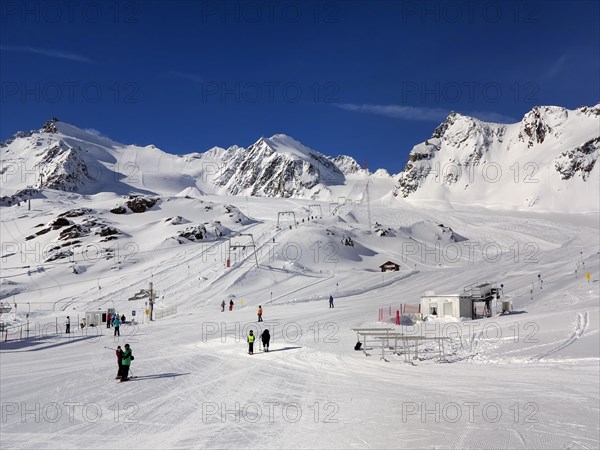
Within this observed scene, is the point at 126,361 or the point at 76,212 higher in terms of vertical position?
the point at 76,212

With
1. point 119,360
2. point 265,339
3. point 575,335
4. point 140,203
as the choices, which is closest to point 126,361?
point 119,360

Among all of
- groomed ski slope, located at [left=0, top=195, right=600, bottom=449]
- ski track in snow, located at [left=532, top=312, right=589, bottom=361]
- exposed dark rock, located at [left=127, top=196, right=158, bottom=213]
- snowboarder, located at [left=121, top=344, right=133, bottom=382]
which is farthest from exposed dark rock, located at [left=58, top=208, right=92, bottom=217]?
ski track in snow, located at [left=532, top=312, right=589, bottom=361]

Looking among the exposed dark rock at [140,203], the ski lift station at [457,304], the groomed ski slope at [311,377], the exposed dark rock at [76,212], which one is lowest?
the groomed ski slope at [311,377]

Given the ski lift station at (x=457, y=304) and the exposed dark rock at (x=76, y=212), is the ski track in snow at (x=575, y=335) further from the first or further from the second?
the exposed dark rock at (x=76, y=212)

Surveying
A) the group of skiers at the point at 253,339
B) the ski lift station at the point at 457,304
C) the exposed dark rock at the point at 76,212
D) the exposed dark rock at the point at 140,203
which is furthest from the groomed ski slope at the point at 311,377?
the exposed dark rock at the point at 140,203

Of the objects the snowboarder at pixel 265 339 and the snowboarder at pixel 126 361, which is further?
the snowboarder at pixel 265 339

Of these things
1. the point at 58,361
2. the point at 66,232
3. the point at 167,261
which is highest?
the point at 66,232

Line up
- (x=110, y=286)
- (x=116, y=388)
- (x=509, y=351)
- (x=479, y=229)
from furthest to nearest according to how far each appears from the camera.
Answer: (x=479, y=229), (x=110, y=286), (x=509, y=351), (x=116, y=388)

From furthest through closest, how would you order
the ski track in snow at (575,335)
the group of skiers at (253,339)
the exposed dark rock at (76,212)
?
the exposed dark rock at (76,212)
the group of skiers at (253,339)
the ski track in snow at (575,335)

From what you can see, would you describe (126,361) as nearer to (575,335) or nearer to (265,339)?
(265,339)

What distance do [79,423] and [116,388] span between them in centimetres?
399

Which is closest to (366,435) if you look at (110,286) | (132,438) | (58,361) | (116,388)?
(132,438)

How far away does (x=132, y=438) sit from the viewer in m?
10.3

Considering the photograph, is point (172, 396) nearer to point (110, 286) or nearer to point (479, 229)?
point (110, 286)
